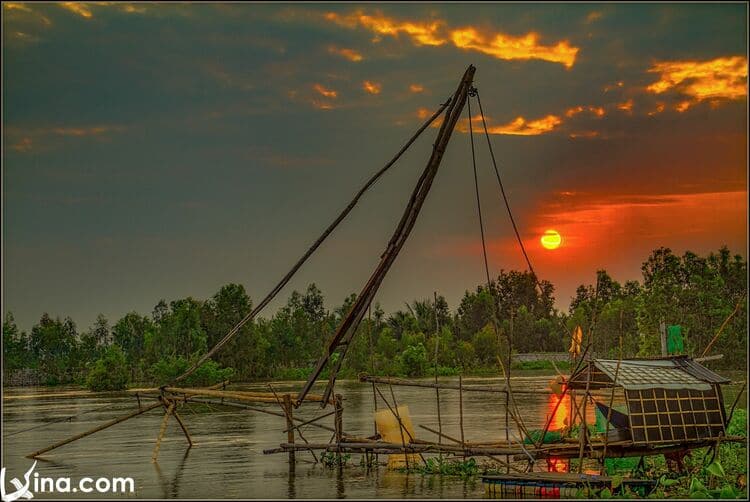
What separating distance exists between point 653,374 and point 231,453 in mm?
8912

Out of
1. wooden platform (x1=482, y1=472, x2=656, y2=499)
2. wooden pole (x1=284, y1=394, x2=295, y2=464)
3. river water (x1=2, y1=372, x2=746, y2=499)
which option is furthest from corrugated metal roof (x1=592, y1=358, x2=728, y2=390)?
wooden pole (x1=284, y1=394, x2=295, y2=464)

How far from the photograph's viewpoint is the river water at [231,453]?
518 inches

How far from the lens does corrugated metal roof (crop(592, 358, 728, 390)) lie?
11984 millimetres

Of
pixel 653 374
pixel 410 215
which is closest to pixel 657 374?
pixel 653 374

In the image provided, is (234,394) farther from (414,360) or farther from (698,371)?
(414,360)

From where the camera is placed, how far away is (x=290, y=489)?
13.3 metres

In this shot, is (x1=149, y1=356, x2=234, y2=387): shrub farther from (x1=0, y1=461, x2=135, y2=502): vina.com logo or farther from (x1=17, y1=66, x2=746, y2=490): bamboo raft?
(x1=17, y1=66, x2=746, y2=490): bamboo raft

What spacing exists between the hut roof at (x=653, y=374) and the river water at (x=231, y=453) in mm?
2276

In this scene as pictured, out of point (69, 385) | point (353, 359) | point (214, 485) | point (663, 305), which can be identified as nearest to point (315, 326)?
point (353, 359)

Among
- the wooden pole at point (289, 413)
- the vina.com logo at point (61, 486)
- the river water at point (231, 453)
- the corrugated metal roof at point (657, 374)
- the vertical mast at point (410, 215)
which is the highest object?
the vertical mast at point (410, 215)

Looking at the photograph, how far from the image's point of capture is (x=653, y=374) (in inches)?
484

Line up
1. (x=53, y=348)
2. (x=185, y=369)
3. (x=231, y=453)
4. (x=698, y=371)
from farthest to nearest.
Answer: (x=53, y=348) → (x=185, y=369) → (x=231, y=453) → (x=698, y=371)

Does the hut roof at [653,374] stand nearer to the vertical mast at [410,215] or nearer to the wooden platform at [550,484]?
the wooden platform at [550,484]

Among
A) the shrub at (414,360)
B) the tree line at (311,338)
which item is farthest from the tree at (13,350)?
the shrub at (414,360)
